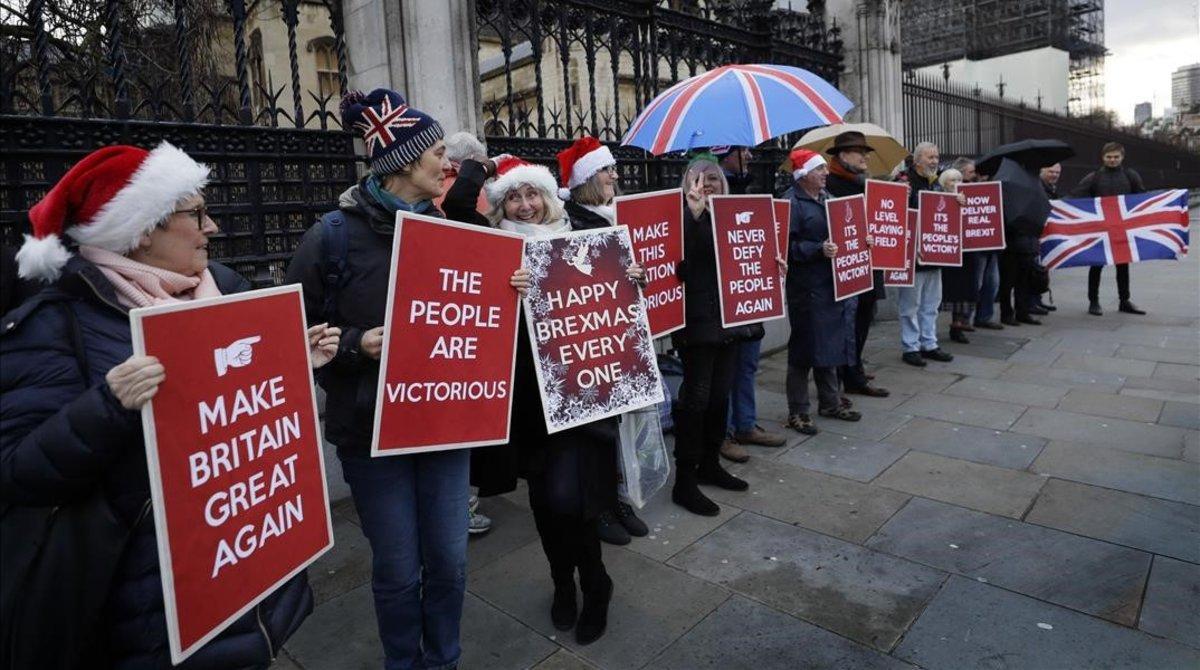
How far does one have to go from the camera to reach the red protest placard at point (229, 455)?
5.47 feet

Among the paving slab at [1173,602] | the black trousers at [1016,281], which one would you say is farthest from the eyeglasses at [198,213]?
the black trousers at [1016,281]

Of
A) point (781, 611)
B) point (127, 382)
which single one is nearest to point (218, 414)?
point (127, 382)

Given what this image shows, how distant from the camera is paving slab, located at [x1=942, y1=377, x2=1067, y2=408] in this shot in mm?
5996

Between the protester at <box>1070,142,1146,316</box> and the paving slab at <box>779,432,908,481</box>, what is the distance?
20.6ft

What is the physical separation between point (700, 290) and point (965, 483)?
6.45 ft

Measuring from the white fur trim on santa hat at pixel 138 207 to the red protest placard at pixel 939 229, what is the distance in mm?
6862

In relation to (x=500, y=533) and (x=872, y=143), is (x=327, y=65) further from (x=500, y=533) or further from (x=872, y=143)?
(x=500, y=533)

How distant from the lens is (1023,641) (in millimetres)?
2818

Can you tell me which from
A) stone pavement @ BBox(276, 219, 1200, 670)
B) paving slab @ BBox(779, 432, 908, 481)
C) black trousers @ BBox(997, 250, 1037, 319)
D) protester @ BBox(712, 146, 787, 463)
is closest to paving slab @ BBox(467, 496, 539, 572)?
stone pavement @ BBox(276, 219, 1200, 670)

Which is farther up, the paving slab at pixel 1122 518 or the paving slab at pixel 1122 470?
the paving slab at pixel 1122 470

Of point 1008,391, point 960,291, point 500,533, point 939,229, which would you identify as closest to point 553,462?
point 500,533

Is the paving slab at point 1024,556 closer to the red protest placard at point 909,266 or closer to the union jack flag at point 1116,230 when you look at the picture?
the red protest placard at point 909,266

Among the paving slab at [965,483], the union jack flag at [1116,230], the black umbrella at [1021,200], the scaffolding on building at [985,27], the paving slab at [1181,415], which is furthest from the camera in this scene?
the scaffolding on building at [985,27]

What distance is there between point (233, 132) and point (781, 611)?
381cm
